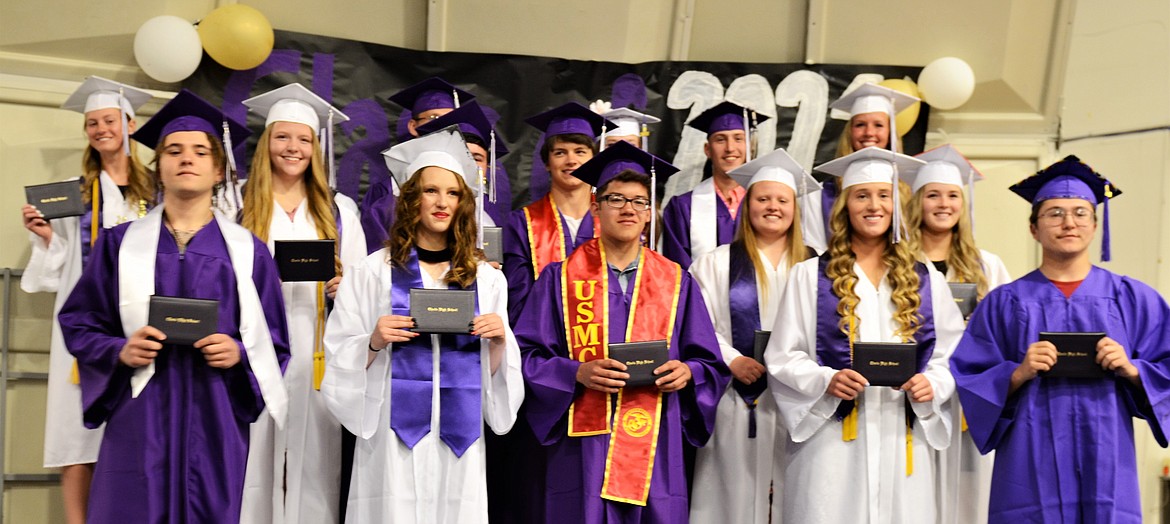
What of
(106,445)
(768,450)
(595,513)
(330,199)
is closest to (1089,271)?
(768,450)

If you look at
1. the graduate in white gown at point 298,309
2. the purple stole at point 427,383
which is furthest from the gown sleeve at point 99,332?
the purple stole at point 427,383

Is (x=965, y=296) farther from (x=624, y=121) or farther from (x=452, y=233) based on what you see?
(x=452, y=233)

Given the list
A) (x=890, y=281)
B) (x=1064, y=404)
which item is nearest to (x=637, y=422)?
(x=890, y=281)

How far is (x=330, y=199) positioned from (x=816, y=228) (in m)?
2.59

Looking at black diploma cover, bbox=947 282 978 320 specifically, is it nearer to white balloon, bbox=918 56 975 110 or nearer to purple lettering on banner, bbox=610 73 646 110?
white balloon, bbox=918 56 975 110

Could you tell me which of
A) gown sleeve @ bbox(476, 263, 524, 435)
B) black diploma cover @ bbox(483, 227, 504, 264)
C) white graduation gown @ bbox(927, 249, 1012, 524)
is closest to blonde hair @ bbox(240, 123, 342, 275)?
black diploma cover @ bbox(483, 227, 504, 264)

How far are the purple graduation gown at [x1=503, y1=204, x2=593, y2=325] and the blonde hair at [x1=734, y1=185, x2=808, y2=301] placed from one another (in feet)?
2.53

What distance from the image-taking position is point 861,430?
15.9 ft

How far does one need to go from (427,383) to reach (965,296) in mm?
2608

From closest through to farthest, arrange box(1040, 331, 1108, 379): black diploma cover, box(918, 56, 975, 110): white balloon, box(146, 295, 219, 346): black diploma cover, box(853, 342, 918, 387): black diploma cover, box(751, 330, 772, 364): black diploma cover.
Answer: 1. box(146, 295, 219, 346): black diploma cover
2. box(1040, 331, 1108, 379): black diploma cover
3. box(853, 342, 918, 387): black diploma cover
4. box(751, 330, 772, 364): black diploma cover
5. box(918, 56, 975, 110): white balloon

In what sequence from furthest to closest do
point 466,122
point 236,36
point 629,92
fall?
point 629,92, point 236,36, point 466,122

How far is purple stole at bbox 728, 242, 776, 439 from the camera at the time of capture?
17.7 ft

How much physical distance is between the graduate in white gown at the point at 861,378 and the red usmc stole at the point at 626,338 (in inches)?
20.4

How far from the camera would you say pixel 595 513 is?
4.75 metres
